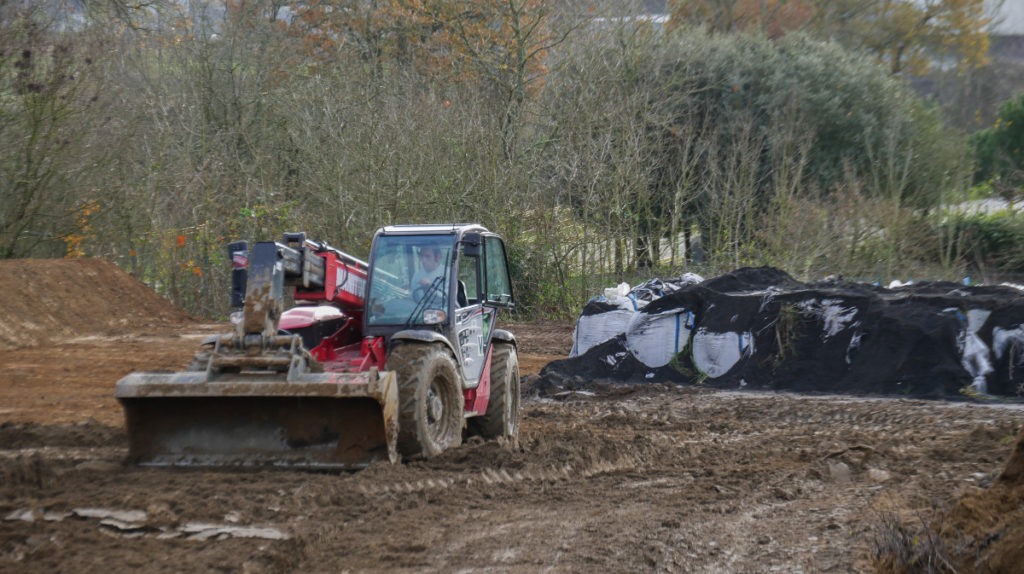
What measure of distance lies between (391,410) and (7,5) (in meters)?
12.5

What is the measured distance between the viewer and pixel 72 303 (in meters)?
16.1

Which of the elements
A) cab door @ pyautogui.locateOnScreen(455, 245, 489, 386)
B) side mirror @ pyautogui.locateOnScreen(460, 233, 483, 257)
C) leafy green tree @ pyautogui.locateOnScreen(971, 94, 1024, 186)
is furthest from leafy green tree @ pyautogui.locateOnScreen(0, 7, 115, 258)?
leafy green tree @ pyautogui.locateOnScreen(971, 94, 1024, 186)

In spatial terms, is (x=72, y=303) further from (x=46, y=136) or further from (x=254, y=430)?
(x=254, y=430)

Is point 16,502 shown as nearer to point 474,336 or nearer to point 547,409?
point 474,336

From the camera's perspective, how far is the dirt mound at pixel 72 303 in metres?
14.8

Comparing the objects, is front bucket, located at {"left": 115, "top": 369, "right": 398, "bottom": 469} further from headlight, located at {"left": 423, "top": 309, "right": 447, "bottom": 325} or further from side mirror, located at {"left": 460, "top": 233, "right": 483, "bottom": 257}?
side mirror, located at {"left": 460, "top": 233, "right": 483, "bottom": 257}

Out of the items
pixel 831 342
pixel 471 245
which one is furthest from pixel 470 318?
pixel 831 342

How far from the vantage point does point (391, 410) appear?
6.63 meters

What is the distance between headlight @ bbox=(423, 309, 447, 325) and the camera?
7.64 m

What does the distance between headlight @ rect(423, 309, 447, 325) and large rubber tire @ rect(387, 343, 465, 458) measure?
0.31 meters

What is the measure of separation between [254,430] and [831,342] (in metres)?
8.06

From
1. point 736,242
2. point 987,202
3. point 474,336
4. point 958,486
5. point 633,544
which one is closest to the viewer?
point 633,544

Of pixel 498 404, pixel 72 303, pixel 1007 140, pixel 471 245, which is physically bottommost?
pixel 498 404

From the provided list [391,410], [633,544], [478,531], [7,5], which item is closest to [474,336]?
[391,410]
